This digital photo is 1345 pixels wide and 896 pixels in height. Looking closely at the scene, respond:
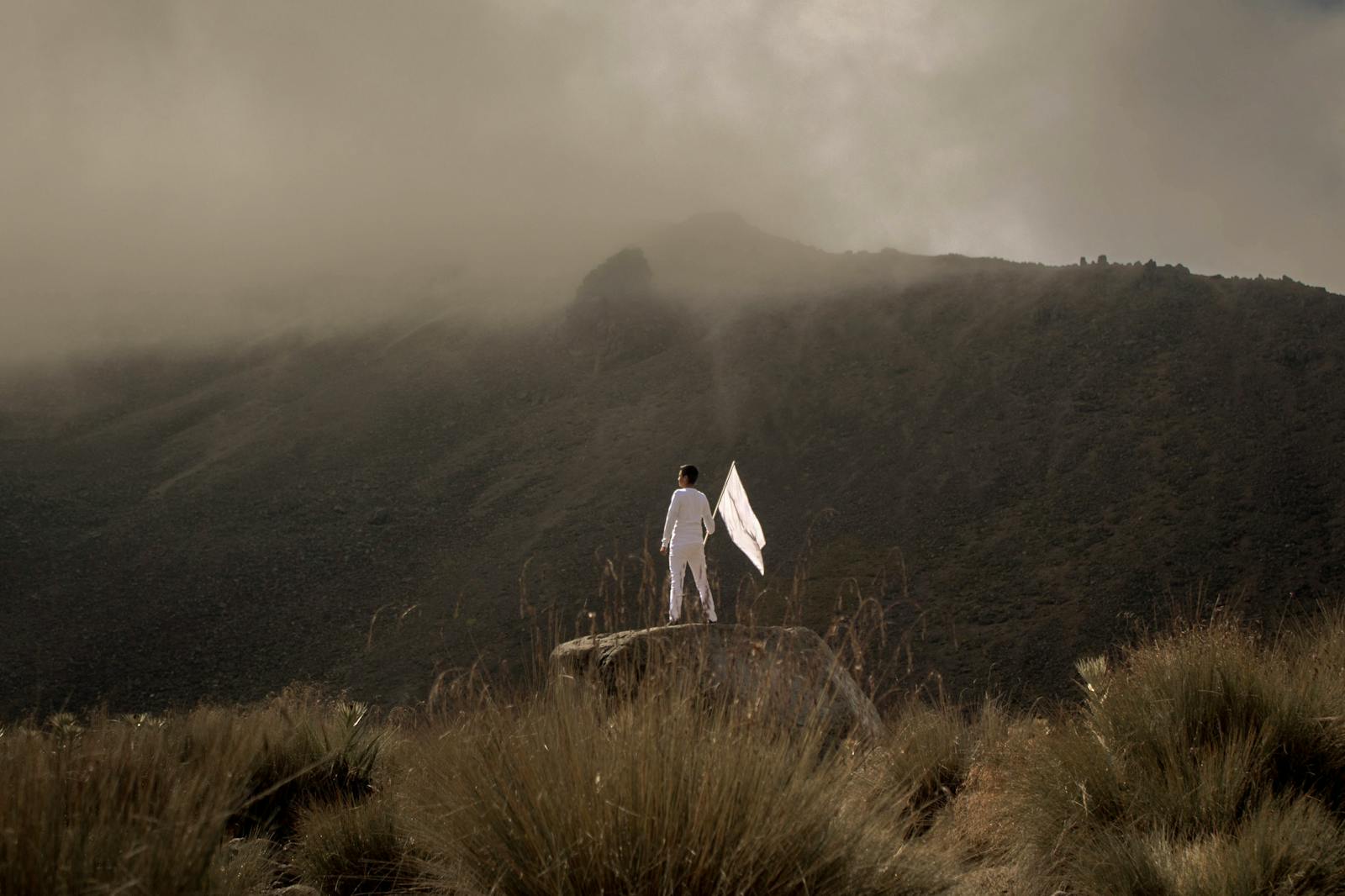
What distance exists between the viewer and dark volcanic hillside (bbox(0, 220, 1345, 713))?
31812 millimetres

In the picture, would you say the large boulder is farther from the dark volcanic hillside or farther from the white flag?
the dark volcanic hillside

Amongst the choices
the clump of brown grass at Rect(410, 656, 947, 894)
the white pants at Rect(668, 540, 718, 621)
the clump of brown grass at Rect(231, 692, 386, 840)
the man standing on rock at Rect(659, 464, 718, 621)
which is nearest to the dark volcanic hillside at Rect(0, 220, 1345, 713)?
the white pants at Rect(668, 540, 718, 621)

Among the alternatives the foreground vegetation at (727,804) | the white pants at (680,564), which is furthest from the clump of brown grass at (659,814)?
the white pants at (680,564)

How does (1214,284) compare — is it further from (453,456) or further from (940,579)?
(453,456)

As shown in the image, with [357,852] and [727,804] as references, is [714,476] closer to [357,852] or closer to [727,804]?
[357,852]

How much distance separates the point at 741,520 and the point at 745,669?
304cm

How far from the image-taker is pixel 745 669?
4848 mm

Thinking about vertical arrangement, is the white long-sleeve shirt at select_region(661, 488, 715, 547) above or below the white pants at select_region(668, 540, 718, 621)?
above

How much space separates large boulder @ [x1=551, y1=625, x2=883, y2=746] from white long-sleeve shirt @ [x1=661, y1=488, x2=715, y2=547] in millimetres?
1471

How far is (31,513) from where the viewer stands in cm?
4344

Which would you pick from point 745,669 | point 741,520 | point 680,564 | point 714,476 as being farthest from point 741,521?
point 714,476

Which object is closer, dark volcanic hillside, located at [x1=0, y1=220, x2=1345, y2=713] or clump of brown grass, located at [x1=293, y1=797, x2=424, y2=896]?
clump of brown grass, located at [x1=293, y1=797, x2=424, y2=896]

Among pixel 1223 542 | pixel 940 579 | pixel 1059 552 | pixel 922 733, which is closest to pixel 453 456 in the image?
pixel 940 579

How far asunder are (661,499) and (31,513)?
27276 millimetres
